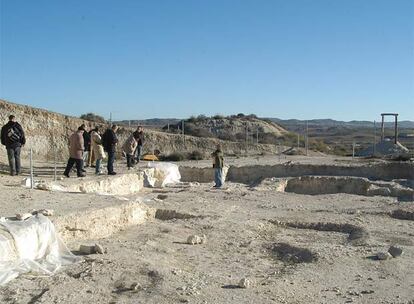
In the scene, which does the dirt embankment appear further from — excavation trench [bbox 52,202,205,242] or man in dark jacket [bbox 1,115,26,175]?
excavation trench [bbox 52,202,205,242]

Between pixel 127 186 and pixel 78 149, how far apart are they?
235cm

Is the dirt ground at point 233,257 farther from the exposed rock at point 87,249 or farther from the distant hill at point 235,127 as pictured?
the distant hill at point 235,127

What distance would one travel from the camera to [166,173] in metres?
20.0

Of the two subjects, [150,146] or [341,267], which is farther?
[150,146]

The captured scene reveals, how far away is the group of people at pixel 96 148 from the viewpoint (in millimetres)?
15055

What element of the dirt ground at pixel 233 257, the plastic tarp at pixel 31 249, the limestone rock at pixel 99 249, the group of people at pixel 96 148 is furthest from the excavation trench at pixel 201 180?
the limestone rock at pixel 99 249

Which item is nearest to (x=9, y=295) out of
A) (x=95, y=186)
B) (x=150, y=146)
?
(x=95, y=186)

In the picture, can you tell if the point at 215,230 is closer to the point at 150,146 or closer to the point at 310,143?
the point at 150,146

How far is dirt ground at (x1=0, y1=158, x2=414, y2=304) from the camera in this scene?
674 cm

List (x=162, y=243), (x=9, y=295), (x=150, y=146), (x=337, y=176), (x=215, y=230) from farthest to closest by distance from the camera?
(x=150, y=146), (x=337, y=176), (x=215, y=230), (x=162, y=243), (x=9, y=295)

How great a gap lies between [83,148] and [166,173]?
5.22 metres

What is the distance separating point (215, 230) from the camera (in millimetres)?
10938

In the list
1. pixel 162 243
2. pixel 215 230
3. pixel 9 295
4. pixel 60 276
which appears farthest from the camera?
pixel 215 230

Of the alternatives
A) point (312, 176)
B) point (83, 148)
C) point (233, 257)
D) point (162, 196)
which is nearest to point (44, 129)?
point (83, 148)
